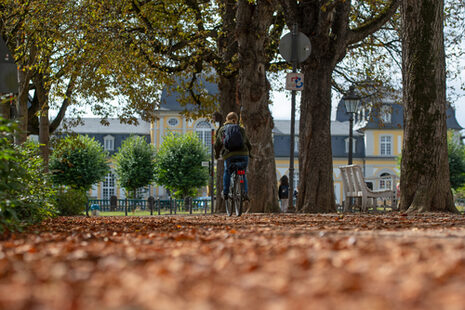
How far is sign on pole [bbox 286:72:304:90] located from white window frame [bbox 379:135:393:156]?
62049 mm

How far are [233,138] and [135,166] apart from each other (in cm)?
5006

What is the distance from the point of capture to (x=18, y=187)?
7.37m

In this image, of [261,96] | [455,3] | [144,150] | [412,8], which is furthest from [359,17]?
[144,150]

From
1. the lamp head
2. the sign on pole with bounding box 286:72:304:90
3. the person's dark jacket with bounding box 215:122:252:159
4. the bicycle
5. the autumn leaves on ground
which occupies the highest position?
the lamp head

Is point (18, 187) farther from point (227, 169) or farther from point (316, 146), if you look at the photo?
point (316, 146)

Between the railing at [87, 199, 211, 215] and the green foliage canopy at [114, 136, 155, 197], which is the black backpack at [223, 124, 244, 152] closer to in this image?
the railing at [87, 199, 211, 215]

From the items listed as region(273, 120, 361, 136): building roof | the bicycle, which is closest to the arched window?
region(273, 120, 361, 136): building roof

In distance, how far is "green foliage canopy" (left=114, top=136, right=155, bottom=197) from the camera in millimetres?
60906

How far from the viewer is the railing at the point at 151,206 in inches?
1355

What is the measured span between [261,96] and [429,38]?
4883 millimetres

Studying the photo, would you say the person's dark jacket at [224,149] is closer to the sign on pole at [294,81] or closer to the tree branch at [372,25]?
the sign on pole at [294,81]

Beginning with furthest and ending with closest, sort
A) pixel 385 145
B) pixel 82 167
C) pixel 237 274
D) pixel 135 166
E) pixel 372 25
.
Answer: pixel 385 145
pixel 135 166
pixel 82 167
pixel 372 25
pixel 237 274

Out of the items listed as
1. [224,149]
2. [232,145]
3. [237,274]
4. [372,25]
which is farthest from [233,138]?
[237,274]

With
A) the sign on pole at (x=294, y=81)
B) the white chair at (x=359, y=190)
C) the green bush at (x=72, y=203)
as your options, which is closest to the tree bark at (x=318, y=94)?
the white chair at (x=359, y=190)
